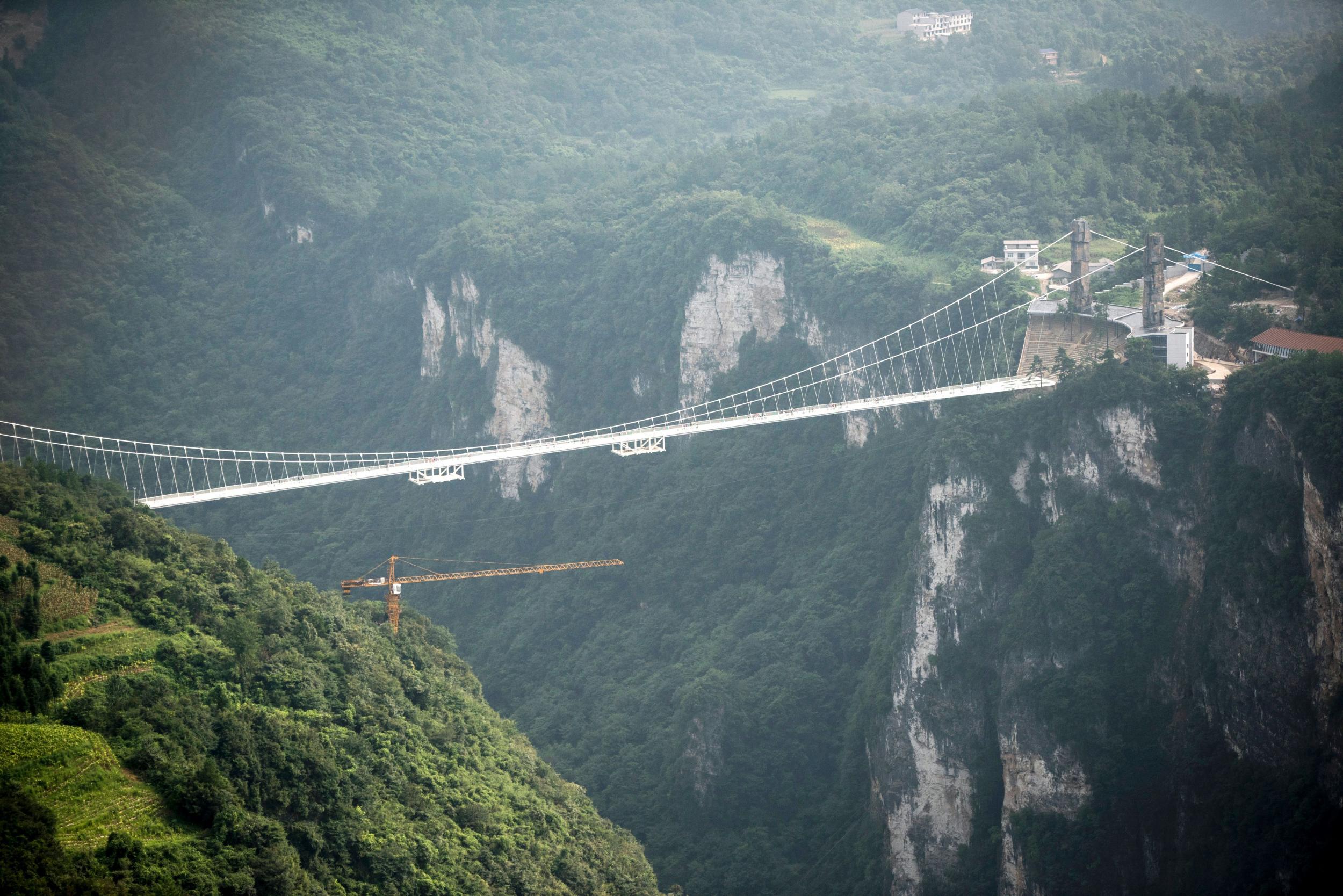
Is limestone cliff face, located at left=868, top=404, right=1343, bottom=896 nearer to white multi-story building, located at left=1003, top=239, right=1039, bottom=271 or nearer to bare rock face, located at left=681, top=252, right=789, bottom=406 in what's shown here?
white multi-story building, located at left=1003, top=239, right=1039, bottom=271

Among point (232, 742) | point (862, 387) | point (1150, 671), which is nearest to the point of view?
point (232, 742)

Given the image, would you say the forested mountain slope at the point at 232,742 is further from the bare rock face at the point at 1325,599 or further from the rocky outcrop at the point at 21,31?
the rocky outcrop at the point at 21,31

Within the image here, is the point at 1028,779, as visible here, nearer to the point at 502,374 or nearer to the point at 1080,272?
the point at 1080,272

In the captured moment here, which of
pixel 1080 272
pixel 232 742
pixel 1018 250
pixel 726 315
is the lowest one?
pixel 232 742

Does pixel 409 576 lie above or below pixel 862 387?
below

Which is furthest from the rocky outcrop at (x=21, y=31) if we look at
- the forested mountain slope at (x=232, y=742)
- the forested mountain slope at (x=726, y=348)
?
the forested mountain slope at (x=232, y=742)

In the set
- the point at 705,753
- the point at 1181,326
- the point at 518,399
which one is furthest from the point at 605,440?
the point at 518,399

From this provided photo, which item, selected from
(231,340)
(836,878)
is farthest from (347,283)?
(836,878)
